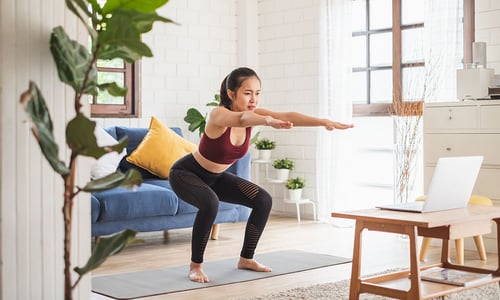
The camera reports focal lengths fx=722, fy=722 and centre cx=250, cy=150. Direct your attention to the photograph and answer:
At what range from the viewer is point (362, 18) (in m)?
6.59

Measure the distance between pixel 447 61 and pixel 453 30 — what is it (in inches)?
9.6

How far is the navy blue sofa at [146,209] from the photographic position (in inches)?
193

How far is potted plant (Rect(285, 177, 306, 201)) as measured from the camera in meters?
6.66

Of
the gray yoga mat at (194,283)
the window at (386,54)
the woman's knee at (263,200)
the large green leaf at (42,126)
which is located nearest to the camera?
the large green leaf at (42,126)

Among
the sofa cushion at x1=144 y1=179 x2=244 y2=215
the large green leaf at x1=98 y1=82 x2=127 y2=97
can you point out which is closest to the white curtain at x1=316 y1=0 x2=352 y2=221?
the sofa cushion at x1=144 y1=179 x2=244 y2=215

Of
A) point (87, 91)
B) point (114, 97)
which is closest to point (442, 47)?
point (114, 97)

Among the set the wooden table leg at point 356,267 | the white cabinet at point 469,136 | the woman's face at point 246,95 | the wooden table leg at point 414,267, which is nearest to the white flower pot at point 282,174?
the white cabinet at point 469,136

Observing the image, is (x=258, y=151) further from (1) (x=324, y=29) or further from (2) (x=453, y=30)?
(2) (x=453, y=30)

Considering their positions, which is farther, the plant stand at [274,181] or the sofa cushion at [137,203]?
the plant stand at [274,181]

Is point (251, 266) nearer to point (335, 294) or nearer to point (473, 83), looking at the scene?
point (335, 294)

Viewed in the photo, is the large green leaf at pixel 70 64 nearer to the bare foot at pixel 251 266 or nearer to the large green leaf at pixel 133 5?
the large green leaf at pixel 133 5

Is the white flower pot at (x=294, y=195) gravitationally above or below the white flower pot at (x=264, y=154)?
below

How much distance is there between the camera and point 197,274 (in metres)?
4.12

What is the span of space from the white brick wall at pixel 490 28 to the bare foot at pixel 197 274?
2.75 metres
